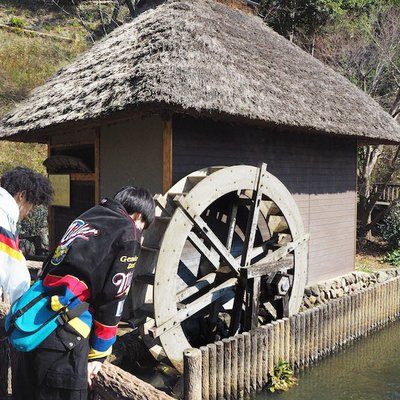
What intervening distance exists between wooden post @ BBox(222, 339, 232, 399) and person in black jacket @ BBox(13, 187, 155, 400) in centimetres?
231

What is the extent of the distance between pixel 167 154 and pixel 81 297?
10.7ft

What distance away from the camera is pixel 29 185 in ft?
7.96

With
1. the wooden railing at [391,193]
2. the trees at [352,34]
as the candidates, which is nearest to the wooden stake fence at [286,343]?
the trees at [352,34]

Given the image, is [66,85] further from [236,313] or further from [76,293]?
[76,293]

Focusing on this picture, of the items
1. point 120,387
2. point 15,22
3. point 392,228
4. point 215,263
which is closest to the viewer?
point 120,387

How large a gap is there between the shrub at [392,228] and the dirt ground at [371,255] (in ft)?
1.04

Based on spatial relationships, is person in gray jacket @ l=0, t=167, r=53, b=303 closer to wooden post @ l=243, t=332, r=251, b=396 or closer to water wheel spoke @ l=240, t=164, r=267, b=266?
wooden post @ l=243, t=332, r=251, b=396

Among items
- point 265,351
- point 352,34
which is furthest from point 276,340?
point 352,34

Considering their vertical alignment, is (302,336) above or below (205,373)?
Result: below

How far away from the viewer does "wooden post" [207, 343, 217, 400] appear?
13.2ft

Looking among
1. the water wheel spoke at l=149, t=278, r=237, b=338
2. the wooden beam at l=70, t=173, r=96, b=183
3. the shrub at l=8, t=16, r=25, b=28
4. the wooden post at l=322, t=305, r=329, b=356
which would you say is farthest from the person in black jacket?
the shrub at l=8, t=16, r=25, b=28

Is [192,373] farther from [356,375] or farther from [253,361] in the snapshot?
[356,375]

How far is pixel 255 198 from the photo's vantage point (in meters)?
5.21

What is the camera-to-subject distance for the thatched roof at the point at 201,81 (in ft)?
15.8
